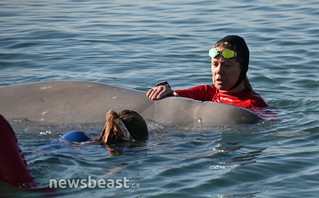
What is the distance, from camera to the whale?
6.75 metres

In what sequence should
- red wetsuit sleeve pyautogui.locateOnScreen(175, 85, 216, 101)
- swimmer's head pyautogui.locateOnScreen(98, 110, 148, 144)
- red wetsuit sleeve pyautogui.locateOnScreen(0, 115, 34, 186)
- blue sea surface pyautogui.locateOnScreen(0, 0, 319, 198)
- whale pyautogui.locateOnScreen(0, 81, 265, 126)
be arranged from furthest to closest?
red wetsuit sleeve pyautogui.locateOnScreen(175, 85, 216, 101) → whale pyautogui.locateOnScreen(0, 81, 265, 126) → swimmer's head pyautogui.locateOnScreen(98, 110, 148, 144) → blue sea surface pyautogui.locateOnScreen(0, 0, 319, 198) → red wetsuit sleeve pyautogui.locateOnScreen(0, 115, 34, 186)

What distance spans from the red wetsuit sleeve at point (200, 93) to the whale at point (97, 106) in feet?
2.91

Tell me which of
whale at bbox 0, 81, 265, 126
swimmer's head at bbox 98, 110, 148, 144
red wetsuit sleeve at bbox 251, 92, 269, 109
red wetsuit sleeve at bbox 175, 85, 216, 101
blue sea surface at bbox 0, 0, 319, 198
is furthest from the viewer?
red wetsuit sleeve at bbox 175, 85, 216, 101

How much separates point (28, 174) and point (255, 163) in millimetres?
2279

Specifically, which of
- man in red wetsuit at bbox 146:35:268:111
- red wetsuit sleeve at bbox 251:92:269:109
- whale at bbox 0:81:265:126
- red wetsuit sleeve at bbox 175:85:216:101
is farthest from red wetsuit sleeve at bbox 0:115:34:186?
red wetsuit sleeve at bbox 251:92:269:109

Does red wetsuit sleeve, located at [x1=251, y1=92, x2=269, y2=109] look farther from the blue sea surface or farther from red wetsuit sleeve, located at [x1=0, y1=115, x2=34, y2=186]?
red wetsuit sleeve, located at [x1=0, y1=115, x2=34, y2=186]

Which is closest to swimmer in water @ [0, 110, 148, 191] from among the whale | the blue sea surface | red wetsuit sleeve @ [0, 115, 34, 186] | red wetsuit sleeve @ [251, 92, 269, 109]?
red wetsuit sleeve @ [0, 115, 34, 186]

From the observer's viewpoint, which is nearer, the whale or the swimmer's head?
the swimmer's head

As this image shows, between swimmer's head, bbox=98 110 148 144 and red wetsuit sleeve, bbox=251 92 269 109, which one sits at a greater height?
swimmer's head, bbox=98 110 148 144

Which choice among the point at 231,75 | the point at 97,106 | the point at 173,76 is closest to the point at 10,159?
the point at 97,106

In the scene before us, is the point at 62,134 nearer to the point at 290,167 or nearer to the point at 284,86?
the point at 290,167

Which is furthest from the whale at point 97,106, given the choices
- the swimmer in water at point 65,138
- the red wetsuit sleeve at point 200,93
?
the red wetsuit sleeve at point 200,93

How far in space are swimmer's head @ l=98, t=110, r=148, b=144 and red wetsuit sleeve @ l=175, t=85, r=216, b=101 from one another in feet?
5.28

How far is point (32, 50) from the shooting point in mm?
12609
